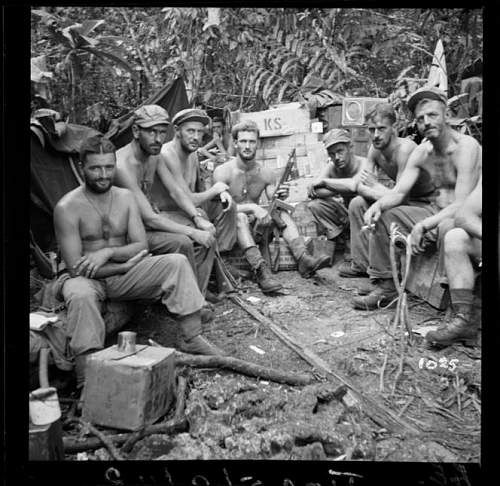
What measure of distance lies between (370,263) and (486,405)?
1.38m

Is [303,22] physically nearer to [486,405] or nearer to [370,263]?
[370,263]

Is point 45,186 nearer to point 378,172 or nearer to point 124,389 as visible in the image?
point 124,389

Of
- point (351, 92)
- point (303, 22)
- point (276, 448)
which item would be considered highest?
point (303, 22)

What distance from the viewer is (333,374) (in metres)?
4.61

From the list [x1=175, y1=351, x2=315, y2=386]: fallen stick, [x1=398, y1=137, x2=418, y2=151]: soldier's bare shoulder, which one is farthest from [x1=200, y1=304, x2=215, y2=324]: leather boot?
[x1=398, y1=137, x2=418, y2=151]: soldier's bare shoulder

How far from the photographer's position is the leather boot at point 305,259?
4902 mm

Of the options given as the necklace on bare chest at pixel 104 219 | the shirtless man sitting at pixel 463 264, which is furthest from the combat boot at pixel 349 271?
the necklace on bare chest at pixel 104 219

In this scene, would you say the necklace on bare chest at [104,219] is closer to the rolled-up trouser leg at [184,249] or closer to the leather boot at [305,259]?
the rolled-up trouser leg at [184,249]

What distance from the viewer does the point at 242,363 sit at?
15.2 ft

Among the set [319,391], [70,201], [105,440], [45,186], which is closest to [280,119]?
[70,201]

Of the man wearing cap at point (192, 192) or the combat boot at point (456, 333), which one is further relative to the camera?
the man wearing cap at point (192, 192)

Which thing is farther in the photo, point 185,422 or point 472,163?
point 472,163

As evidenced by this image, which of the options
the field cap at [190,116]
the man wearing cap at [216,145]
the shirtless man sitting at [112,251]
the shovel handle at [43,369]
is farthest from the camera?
the man wearing cap at [216,145]
